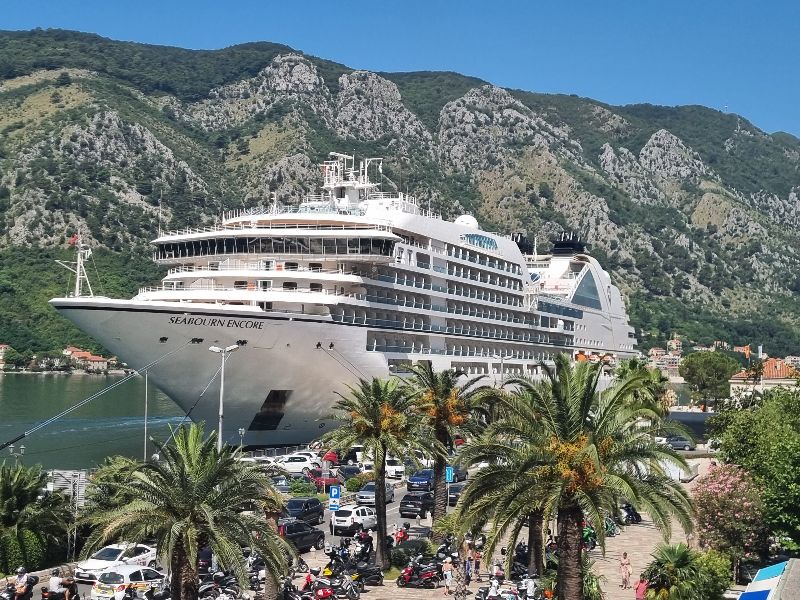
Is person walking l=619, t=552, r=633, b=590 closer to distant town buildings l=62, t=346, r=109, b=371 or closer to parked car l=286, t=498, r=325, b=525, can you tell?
parked car l=286, t=498, r=325, b=525

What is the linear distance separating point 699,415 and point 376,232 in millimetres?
70265

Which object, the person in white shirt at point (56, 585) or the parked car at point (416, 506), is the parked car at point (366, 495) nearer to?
the parked car at point (416, 506)

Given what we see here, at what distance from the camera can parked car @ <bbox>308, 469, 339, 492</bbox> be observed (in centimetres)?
4350

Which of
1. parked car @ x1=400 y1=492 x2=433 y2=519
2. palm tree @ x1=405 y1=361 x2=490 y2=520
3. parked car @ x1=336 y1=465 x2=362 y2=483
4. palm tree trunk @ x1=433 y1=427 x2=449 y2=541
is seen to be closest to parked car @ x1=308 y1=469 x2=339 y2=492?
parked car @ x1=336 y1=465 x2=362 y2=483

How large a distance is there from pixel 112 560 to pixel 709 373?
340ft

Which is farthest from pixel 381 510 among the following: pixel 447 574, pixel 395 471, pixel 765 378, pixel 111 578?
pixel 765 378

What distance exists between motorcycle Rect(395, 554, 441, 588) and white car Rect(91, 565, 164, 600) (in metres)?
6.72

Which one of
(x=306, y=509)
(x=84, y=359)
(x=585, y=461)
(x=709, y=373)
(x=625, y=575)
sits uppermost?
(x=84, y=359)

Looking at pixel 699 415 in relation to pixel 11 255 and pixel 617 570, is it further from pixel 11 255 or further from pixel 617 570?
pixel 11 255

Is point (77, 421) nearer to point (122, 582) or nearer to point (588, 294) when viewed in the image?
point (588, 294)

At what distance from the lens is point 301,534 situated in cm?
3188

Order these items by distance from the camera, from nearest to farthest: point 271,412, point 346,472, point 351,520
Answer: point 351,520
point 346,472
point 271,412

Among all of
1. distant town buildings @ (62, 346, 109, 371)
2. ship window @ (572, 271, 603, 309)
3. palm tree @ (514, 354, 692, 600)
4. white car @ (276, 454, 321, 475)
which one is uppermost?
ship window @ (572, 271, 603, 309)

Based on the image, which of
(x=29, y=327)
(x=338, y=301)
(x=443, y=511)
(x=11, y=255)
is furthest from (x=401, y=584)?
(x=11, y=255)
